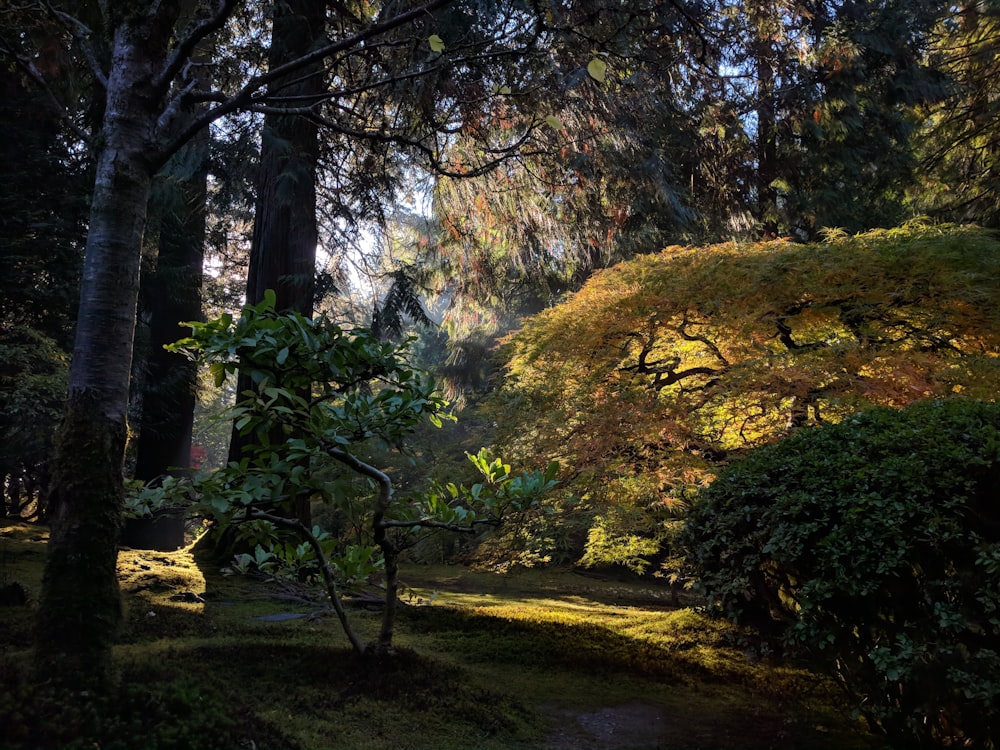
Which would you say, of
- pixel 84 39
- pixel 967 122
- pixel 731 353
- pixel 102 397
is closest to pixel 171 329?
pixel 84 39

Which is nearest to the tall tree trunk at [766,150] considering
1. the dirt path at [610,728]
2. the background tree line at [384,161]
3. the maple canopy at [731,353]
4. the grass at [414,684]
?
the background tree line at [384,161]

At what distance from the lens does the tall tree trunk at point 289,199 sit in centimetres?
571

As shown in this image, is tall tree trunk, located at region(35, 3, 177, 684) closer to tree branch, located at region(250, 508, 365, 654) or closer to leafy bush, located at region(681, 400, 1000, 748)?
tree branch, located at region(250, 508, 365, 654)

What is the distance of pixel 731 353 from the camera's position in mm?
5477

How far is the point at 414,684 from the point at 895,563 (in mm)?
1945

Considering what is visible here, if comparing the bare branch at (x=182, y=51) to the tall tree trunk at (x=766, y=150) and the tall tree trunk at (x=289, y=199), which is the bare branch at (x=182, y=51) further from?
the tall tree trunk at (x=766, y=150)

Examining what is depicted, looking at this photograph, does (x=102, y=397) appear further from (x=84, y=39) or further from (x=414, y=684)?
(x=414, y=684)

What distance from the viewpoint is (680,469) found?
5.09m

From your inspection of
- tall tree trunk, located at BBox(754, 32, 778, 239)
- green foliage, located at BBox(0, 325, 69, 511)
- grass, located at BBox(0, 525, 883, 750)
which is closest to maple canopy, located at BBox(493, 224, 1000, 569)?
grass, located at BBox(0, 525, 883, 750)

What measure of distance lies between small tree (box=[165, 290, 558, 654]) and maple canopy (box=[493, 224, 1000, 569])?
8.58 feet

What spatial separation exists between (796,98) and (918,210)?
13.7 feet

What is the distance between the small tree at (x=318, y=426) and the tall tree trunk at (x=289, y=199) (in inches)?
128

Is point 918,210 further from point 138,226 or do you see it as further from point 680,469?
point 138,226

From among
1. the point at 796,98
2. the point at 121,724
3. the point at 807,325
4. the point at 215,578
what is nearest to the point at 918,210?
the point at 796,98
